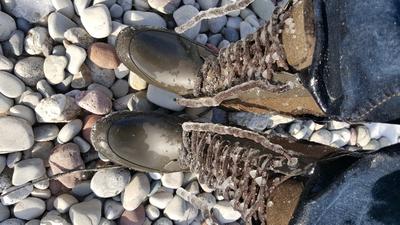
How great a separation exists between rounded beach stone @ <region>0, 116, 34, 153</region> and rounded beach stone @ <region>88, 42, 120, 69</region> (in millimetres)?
228

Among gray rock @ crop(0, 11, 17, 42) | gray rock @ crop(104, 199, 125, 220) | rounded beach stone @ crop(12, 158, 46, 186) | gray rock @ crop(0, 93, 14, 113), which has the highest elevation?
gray rock @ crop(0, 11, 17, 42)

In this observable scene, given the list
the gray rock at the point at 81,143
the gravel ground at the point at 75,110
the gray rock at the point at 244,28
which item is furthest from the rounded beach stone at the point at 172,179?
the gray rock at the point at 244,28

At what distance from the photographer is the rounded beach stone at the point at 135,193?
131 cm

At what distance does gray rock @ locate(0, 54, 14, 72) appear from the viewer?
127 centimetres

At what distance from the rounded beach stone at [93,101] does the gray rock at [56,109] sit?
0.02m

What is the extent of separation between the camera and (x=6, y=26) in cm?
129

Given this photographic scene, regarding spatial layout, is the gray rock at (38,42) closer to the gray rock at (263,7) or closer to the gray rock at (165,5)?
the gray rock at (165,5)

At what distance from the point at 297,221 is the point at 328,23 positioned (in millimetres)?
282

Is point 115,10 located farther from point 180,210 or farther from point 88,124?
point 180,210

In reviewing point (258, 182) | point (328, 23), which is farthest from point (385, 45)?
point (258, 182)

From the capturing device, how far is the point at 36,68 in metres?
1.31

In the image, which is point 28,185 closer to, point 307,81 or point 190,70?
point 190,70

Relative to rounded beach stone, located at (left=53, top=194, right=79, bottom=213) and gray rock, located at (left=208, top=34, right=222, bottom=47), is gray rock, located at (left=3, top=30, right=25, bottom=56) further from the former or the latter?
gray rock, located at (left=208, top=34, right=222, bottom=47)

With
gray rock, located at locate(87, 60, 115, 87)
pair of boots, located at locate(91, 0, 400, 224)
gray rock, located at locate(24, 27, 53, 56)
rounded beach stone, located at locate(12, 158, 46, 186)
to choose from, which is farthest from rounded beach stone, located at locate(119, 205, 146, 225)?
gray rock, located at locate(24, 27, 53, 56)
